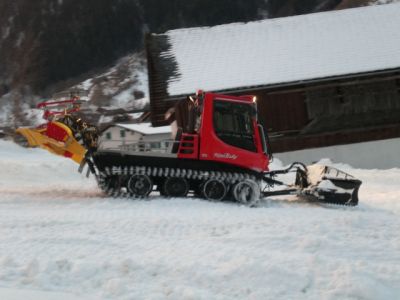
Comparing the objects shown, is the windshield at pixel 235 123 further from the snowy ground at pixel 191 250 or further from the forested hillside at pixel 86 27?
the forested hillside at pixel 86 27

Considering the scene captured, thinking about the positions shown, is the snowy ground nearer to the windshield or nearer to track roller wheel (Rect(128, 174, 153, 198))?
track roller wheel (Rect(128, 174, 153, 198))

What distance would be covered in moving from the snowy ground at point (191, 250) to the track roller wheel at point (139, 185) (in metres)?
0.51

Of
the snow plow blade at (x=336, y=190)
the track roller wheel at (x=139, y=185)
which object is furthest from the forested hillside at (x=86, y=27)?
the snow plow blade at (x=336, y=190)

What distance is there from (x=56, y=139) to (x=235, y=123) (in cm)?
353

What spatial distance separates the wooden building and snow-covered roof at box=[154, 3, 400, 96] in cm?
4

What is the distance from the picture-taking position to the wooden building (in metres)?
19.7

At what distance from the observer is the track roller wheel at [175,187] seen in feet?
33.0

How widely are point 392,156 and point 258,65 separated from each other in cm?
635

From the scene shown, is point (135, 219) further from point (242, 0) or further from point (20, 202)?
point (242, 0)

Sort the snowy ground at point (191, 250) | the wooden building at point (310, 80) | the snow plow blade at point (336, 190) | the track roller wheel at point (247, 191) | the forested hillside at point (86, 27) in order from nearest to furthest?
the snowy ground at point (191, 250) → the snow plow blade at point (336, 190) → the track roller wheel at point (247, 191) → the wooden building at point (310, 80) → the forested hillside at point (86, 27)

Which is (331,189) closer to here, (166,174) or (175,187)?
(175,187)

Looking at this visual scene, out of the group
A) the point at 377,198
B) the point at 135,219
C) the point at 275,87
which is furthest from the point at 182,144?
the point at 275,87

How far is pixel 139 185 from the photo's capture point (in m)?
9.91

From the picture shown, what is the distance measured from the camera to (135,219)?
7.70m
